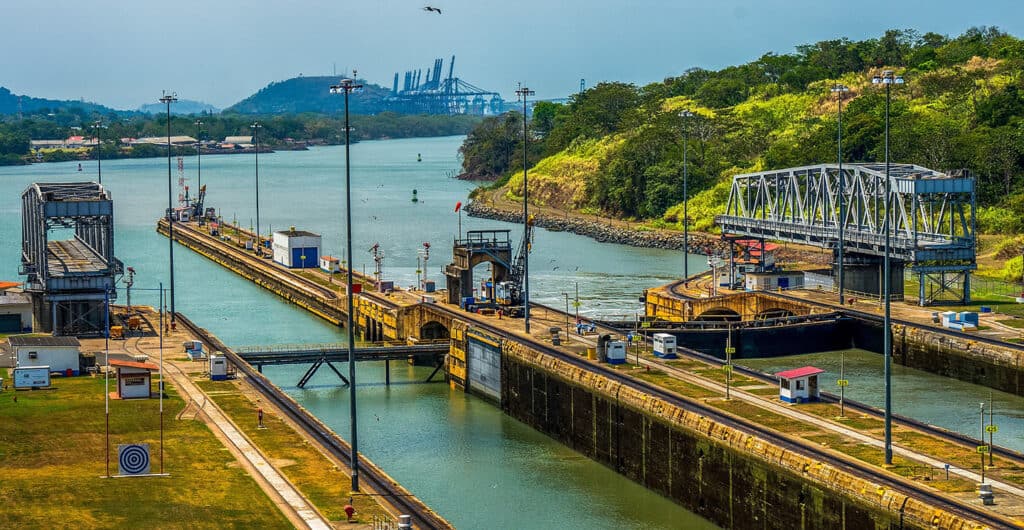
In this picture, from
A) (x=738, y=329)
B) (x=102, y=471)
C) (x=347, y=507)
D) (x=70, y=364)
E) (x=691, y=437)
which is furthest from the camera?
(x=738, y=329)

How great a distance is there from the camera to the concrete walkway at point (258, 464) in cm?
5203

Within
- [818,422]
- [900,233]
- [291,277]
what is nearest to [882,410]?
[818,422]

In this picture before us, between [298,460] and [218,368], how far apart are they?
1917 centimetres

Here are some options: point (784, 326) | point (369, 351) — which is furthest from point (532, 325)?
point (784, 326)

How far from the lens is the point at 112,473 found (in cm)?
5872

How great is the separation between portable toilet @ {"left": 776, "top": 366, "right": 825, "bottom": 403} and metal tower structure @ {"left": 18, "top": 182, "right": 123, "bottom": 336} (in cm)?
4103

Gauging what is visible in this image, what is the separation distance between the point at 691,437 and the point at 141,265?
10711 centimetres

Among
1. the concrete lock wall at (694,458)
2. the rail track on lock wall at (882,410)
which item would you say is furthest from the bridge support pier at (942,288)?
the concrete lock wall at (694,458)

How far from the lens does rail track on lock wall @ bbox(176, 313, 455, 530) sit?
2094 inches

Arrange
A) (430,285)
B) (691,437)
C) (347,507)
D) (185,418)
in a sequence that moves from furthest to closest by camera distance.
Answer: (430,285) → (185,418) → (691,437) → (347,507)

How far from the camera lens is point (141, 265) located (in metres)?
160

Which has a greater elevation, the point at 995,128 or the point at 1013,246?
the point at 995,128

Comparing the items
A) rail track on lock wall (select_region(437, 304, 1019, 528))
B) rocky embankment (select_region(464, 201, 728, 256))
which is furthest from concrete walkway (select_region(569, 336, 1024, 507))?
rocky embankment (select_region(464, 201, 728, 256))

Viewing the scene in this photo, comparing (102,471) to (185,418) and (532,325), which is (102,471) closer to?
(185,418)
